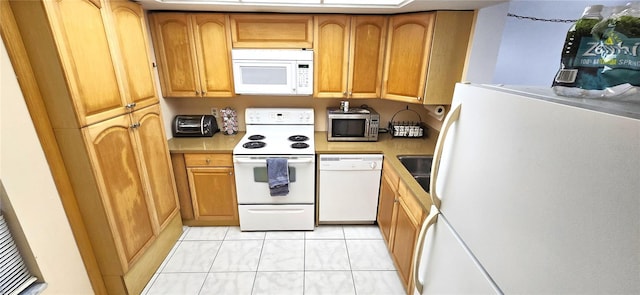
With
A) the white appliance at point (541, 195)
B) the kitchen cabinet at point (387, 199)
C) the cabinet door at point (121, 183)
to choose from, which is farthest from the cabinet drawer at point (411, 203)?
the cabinet door at point (121, 183)

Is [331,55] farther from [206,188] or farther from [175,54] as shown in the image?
[206,188]

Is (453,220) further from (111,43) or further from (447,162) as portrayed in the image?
(111,43)

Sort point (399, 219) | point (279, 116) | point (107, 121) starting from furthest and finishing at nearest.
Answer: point (279, 116), point (399, 219), point (107, 121)

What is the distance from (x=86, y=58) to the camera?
4.44 feet

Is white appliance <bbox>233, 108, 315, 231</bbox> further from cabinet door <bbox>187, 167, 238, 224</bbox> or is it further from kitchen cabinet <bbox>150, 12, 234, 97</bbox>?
kitchen cabinet <bbox>150, 12, 234, 97</bbox>

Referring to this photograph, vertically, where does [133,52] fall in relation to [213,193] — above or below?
above

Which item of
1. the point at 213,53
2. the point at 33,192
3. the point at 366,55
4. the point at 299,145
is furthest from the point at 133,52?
the point at 366,55

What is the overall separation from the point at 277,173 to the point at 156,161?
94cm

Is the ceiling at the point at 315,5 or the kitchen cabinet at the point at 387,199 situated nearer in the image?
the ceiling at the point at 315,5

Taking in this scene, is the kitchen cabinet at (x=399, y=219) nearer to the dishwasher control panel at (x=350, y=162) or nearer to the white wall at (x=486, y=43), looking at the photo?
the dishwasher control panel at (x=350, y=162)

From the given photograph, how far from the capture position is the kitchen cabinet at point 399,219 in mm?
1614

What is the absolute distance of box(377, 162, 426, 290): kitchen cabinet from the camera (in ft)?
5.30

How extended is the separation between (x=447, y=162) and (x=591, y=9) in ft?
1.97

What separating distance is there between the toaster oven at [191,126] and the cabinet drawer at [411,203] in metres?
1.90
